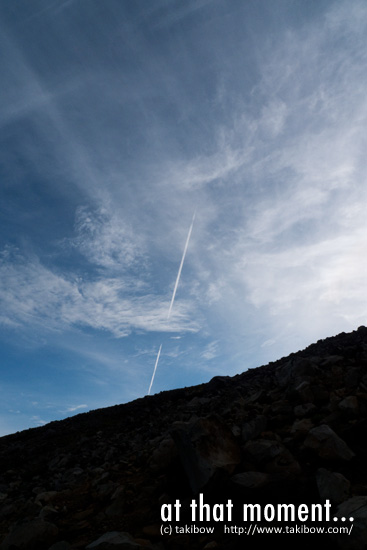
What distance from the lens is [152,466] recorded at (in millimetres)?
6320

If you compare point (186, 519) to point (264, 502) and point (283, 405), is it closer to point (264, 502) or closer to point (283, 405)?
point (264, 502)

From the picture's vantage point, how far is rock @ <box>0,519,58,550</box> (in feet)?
14.7

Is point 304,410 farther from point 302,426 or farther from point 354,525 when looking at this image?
point 354,525

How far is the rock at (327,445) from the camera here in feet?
15.8

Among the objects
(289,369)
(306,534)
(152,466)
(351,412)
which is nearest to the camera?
(306,534)

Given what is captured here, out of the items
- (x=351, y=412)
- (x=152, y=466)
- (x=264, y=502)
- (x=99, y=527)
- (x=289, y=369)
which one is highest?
(x=289, y=369)

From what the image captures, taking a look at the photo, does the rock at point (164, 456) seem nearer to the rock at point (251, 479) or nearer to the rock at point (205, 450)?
the rock at point (205, 450)

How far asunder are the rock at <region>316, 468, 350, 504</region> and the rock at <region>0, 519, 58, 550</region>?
3.80 metres

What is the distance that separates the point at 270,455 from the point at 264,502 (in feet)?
2.79

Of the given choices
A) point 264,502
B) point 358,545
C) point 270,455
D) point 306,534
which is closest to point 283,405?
point 270,455

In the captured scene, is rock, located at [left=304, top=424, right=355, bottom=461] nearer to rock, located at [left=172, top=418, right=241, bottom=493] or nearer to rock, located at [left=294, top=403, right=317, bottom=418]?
rock, located at [left=294, top=403, right=317, bottom=418]

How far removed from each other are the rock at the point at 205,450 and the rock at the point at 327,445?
118 cm

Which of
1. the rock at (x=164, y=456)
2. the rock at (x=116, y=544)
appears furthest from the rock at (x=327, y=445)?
the rock at (x=116, y=544)

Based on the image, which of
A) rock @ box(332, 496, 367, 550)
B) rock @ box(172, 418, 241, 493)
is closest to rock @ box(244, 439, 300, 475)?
rock @ box(172, 418, 241, 493)
